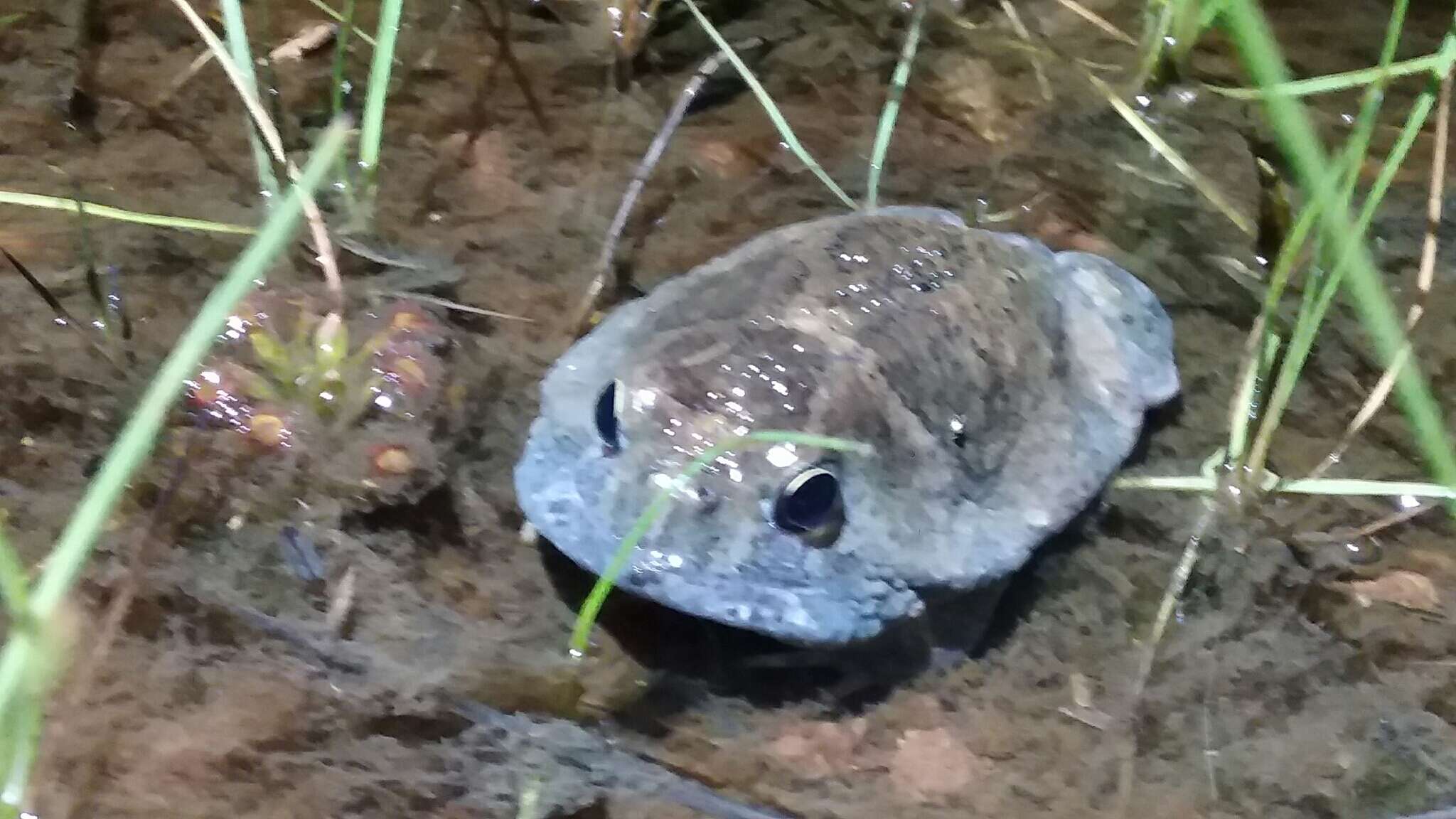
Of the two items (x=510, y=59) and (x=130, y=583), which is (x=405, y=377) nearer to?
(x=130, y=583)

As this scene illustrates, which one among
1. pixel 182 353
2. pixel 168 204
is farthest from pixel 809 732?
pixel 168 204

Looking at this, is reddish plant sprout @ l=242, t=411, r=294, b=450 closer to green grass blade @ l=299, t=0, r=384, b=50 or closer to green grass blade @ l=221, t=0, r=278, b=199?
green grass blade @ l=221, t=0, r=278, b=199

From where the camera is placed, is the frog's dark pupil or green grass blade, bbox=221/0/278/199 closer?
the frog's dark pupil

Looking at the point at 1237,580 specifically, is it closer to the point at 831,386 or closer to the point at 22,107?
the point at 831,386

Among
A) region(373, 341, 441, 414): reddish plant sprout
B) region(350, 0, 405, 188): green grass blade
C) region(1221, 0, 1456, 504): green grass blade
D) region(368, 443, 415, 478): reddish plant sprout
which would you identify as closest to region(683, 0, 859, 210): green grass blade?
region(350, 0, 405, 188): green grass blade

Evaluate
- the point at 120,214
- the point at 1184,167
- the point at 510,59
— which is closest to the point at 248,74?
the point at 120,214
